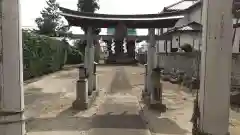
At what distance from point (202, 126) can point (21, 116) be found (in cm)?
173

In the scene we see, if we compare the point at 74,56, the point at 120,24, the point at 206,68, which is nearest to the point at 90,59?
the point at 120,24

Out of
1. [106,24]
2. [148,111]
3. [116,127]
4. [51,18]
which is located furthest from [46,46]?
[51,18]

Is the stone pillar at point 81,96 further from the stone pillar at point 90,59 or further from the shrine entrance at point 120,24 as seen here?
the stone pillar at point 90,59

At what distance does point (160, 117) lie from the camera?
700 cm

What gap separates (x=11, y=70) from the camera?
257 cm

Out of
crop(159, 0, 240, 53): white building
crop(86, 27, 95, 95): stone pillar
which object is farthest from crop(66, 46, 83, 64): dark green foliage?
crop(86, 27, 95, 95): stone pillar

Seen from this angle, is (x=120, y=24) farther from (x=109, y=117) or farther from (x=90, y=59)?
(x=109, y=117)

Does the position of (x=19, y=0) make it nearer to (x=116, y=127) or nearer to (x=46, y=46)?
(x=116, y=127)

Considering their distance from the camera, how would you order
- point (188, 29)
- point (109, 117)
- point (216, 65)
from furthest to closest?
1. point (188, 29)
2. point (109, 117)
3. point (216, 65)

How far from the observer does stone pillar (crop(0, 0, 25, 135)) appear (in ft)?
8.30

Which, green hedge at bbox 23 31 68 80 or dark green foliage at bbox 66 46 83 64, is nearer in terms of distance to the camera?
green hedge at bbox 23 31 68 80

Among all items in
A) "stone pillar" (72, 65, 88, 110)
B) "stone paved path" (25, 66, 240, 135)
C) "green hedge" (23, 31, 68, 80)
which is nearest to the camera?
"stone paved path" (25, 66, 240, 135)

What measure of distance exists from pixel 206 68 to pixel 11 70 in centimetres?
180

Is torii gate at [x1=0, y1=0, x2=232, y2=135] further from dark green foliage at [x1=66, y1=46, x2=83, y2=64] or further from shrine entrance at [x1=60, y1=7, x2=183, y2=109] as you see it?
dark green foliage at [x1=66, y1=46, x2=83, y2=64]
